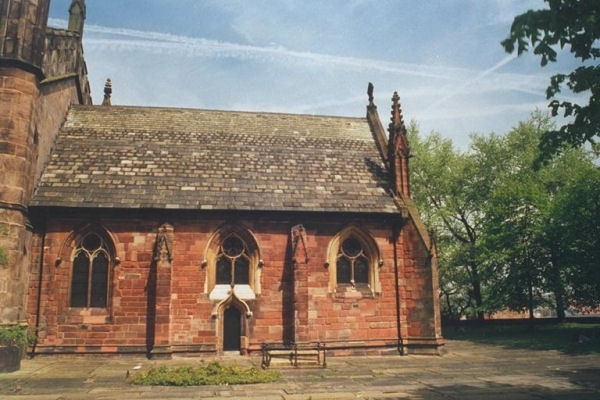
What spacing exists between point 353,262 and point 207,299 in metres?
6.52

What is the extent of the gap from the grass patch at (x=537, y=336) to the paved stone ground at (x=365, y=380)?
3.04m

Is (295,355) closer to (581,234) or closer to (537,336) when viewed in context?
(537,336)

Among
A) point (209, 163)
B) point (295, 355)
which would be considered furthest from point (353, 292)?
point (209, 163)

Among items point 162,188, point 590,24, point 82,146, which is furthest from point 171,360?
point 590,24

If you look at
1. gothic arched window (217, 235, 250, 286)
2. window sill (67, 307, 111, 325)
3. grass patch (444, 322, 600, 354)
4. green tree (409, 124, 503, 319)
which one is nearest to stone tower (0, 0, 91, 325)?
window sill (67, 307, 111, 325)

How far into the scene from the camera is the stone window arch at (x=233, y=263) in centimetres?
1938

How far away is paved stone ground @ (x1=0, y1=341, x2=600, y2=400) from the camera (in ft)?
38.3

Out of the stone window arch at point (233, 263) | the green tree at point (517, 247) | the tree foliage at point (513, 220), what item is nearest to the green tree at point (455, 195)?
the tree foliage at point (513, 220)

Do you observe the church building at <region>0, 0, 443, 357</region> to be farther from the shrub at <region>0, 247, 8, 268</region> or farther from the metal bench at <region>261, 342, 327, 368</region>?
the metal bench at <region>261, 342, 327, 368</region>

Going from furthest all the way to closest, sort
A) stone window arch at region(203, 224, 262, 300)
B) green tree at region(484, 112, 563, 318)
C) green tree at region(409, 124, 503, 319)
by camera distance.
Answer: green tree at region(409, 124, 503, 319), green tree at region(484, 112, 563, 318), stone window arch at region(203, 224, 262, 300)

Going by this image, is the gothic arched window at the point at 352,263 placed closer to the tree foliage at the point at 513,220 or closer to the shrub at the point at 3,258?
the tree foliage at the point at 513,220

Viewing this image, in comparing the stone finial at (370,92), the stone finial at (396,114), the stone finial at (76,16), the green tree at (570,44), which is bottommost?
the green tree at (570,44)

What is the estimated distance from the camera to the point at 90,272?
1873 cm

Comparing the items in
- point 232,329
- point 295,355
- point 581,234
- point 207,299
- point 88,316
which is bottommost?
point 295,355
